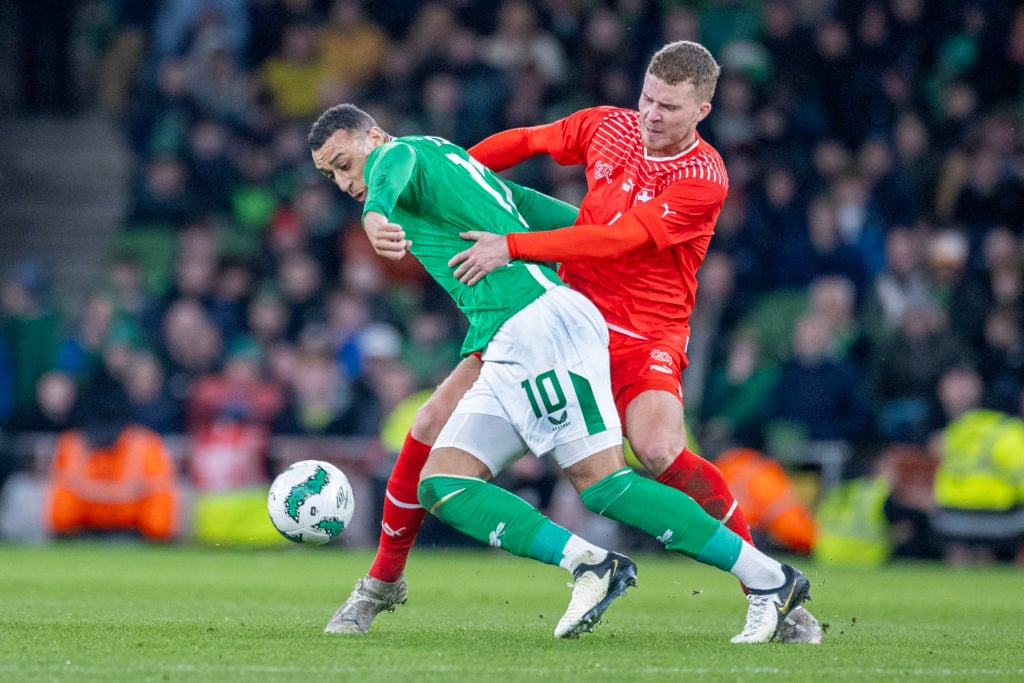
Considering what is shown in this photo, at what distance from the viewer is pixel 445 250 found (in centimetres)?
624

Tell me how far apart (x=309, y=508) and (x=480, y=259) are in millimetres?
1233

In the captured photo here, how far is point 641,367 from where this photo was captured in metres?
6.45

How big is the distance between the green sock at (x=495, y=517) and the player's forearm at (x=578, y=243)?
33.5 inches

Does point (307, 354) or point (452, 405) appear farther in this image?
point (307, 354)

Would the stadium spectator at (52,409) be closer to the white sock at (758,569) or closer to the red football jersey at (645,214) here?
the red football jersey at (645,214)

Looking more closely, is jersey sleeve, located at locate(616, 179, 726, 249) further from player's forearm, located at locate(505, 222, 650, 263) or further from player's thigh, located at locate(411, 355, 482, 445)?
player's thigh, located at locate(411, 355, 482, 445)

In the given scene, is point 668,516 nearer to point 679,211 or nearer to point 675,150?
point 679,211

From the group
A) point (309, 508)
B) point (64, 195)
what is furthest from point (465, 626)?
point (64, 195)

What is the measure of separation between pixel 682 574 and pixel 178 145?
24.2ft

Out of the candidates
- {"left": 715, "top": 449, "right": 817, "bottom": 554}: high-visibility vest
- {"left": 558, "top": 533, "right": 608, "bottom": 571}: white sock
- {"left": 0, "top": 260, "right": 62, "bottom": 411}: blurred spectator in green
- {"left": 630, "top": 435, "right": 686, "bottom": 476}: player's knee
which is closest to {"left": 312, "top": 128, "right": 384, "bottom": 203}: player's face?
{"left": 630, "top": 435, "right": 686, "bottom": 476}: player's knee

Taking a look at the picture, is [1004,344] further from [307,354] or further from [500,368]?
[500,368]

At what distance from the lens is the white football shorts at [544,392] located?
5.96 meters

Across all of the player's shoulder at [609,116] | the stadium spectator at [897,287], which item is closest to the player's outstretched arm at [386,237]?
the player's shoulder at [609,116]

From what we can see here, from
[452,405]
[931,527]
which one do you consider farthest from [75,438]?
[452,405]
